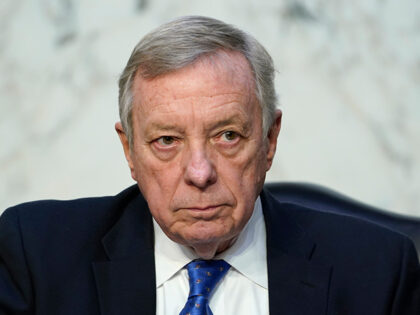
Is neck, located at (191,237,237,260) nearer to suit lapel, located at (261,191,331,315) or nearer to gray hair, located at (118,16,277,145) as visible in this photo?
suit lapel, located at (261,191,331,315)

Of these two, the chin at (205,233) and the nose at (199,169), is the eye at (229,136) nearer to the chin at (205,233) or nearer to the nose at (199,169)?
the nose at (199,169)

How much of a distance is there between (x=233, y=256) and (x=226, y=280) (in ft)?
0.18

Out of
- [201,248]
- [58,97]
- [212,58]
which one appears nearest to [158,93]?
[212,58]

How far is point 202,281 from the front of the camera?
208 cm

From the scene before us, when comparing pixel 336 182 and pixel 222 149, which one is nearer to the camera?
pixel 222 149

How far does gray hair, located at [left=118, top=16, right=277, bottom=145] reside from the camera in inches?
76.5

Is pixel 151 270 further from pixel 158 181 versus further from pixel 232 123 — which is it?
pixel 232 123

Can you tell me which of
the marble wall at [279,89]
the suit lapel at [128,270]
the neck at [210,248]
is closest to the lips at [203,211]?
the neck at [210,248]

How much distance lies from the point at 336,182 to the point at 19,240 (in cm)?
165

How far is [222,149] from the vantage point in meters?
1.96

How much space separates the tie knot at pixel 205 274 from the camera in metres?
2.07

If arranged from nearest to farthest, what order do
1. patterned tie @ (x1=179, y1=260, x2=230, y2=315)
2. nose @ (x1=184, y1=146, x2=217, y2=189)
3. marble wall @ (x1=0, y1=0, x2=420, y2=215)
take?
nose @ (x1=184, y1=146, x2=217, y2=189)
patterned tie @ (x1=179, y1=260, x2=230, y2=315)
marble wall @ (x1=0, y1=0, x2=420, y2=215)

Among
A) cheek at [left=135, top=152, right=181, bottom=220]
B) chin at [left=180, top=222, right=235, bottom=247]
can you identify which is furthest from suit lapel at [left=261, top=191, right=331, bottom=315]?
cheek at [left=135, top=152, right=181, bottom=220]

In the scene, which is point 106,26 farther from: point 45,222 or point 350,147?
point 45,222
